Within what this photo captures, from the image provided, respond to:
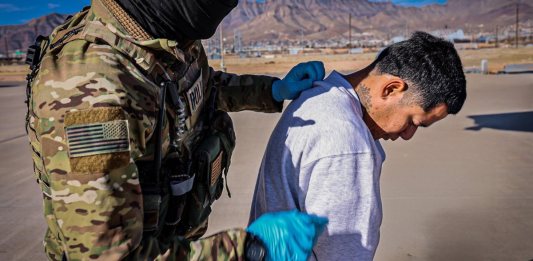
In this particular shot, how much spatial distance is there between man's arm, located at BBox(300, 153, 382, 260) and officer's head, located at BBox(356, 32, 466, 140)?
0.31m

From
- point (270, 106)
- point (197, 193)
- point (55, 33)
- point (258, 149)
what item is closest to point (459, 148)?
point (258, 149)

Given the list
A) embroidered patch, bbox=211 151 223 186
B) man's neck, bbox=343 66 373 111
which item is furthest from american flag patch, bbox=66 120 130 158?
man's neck, bbox=343 66 373 111

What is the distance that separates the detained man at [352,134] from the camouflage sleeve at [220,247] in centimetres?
27

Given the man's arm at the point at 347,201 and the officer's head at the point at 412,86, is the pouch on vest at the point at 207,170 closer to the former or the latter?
the man's arm at the point at 347,201

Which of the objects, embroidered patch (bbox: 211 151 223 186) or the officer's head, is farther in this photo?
embroidered patch (bbox: 211 151 223 186)

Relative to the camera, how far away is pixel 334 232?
4.76ft

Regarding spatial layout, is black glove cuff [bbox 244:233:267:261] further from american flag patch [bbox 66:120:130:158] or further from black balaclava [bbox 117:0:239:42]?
black balaclava [bbox 117:0:239:42]

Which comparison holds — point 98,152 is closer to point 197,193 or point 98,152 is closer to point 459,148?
point 197,193

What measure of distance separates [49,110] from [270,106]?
1.30 meters

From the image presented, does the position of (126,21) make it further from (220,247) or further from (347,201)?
(347,201)

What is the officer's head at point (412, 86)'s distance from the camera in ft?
5.23

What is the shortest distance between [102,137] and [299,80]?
42.9 inches

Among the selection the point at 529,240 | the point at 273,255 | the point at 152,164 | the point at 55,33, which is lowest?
the point at 529,240

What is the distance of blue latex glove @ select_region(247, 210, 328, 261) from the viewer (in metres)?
1.38
